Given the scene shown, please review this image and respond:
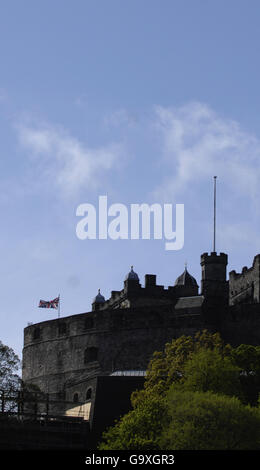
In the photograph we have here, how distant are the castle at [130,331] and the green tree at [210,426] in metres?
19.9

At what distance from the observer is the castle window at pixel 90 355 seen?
302 feet

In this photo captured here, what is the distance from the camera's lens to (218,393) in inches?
2643

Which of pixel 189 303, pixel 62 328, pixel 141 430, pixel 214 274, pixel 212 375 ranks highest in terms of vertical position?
pixel 214 274

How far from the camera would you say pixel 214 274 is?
3706 inches

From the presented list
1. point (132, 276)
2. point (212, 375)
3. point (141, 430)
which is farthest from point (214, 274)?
point (141, 430)

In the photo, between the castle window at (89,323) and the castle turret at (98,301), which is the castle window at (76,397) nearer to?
the castle window at (89,323)

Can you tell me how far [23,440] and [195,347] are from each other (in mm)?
Result: 15744

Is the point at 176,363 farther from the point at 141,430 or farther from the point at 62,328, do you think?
the point at 62,328

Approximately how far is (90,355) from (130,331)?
4.51m

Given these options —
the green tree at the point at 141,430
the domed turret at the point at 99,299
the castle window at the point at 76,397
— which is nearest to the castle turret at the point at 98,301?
the domed turret at the point at 99,299
